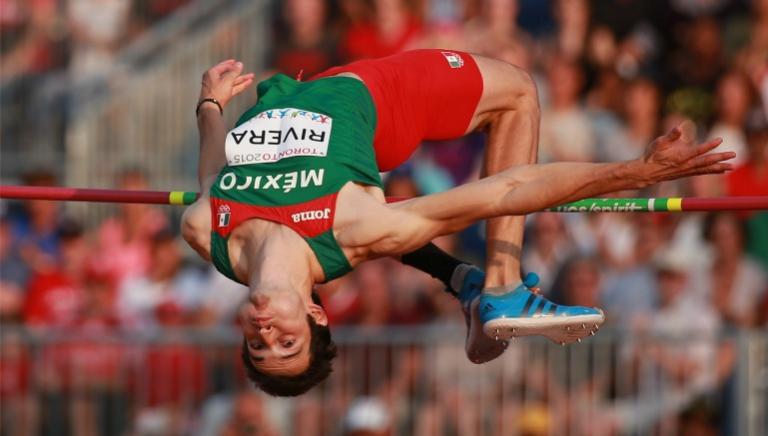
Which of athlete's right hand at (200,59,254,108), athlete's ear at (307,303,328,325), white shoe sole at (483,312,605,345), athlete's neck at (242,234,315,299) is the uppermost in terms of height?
athlete's right hand at (200,59,254,108)

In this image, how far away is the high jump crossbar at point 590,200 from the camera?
9.02 m

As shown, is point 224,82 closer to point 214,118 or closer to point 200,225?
point 214,118

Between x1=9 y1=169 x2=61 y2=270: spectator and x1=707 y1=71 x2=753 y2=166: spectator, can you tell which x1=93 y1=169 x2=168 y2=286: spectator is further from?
x1=707 y1=71 x2=753 y2=166: spectator

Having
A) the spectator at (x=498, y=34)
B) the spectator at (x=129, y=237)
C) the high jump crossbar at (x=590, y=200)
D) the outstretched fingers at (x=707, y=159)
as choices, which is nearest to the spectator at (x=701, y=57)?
the spectator at (x=498, y=34)

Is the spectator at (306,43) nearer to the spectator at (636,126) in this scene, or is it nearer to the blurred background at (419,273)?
the blurred background at (419,273)

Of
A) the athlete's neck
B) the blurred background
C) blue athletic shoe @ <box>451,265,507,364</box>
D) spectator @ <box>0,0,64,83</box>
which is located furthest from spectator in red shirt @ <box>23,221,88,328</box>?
the athlete's neck

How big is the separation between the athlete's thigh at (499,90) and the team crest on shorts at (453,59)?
0.10m

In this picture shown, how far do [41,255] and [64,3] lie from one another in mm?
3369

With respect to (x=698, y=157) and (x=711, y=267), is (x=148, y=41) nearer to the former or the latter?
(x=711, y=267)

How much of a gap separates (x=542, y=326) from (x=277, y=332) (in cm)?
134

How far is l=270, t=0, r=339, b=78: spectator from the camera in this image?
590 inches

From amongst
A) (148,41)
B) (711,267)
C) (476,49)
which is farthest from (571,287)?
(148,41)

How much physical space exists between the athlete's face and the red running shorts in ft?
3.69

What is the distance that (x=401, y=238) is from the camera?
824 centimetres
